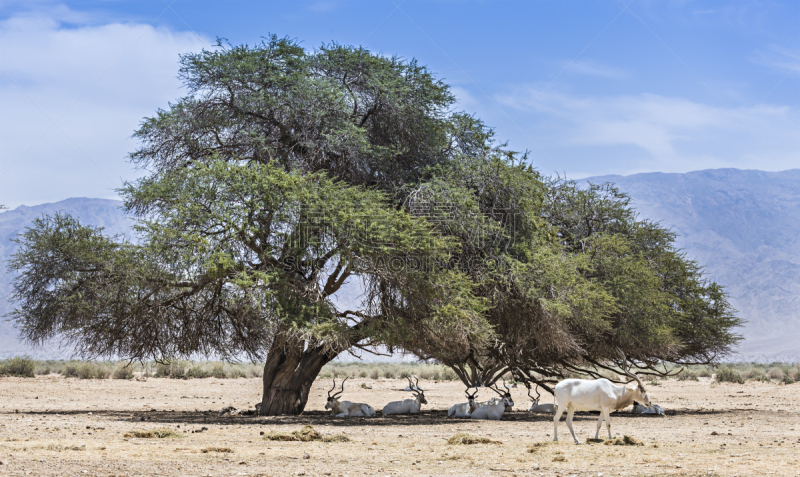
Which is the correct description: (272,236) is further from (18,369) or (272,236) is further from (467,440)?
(18,369)

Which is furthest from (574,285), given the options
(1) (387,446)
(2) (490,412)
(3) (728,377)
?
(3) (728,377)

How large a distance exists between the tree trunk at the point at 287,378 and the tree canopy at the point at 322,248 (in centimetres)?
6

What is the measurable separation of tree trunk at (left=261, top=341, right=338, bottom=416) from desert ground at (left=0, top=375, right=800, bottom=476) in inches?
25.3

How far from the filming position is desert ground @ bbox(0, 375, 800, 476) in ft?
33.5

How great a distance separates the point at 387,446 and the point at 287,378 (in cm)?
801

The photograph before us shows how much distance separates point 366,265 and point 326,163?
4.65m

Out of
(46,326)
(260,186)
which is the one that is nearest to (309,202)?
(260,186)

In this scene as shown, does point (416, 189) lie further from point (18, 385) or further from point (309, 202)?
point (18, 385)

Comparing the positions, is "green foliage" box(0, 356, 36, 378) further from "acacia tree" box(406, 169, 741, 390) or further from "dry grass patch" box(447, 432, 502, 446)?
"dry grass patch" box(447, 432, 502, 446)

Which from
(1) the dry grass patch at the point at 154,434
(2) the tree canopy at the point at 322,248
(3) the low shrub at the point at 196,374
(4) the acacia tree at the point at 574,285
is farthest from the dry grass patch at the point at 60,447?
(3) the low shrub at the point at 196,374

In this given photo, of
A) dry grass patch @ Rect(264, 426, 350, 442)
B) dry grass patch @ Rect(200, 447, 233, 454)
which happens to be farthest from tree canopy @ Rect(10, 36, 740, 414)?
dry grass patch @ Rect(200, 447, 233, 454)

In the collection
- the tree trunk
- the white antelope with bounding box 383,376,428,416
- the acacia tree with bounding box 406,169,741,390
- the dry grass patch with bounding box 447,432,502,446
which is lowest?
the white antelope with bounding box 383,376,428,416

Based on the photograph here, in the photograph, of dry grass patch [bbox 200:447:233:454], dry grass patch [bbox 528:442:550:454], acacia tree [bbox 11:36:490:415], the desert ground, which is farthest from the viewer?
acacia tree [bbox 11:36:490:415]

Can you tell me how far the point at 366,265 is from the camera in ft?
60.8
